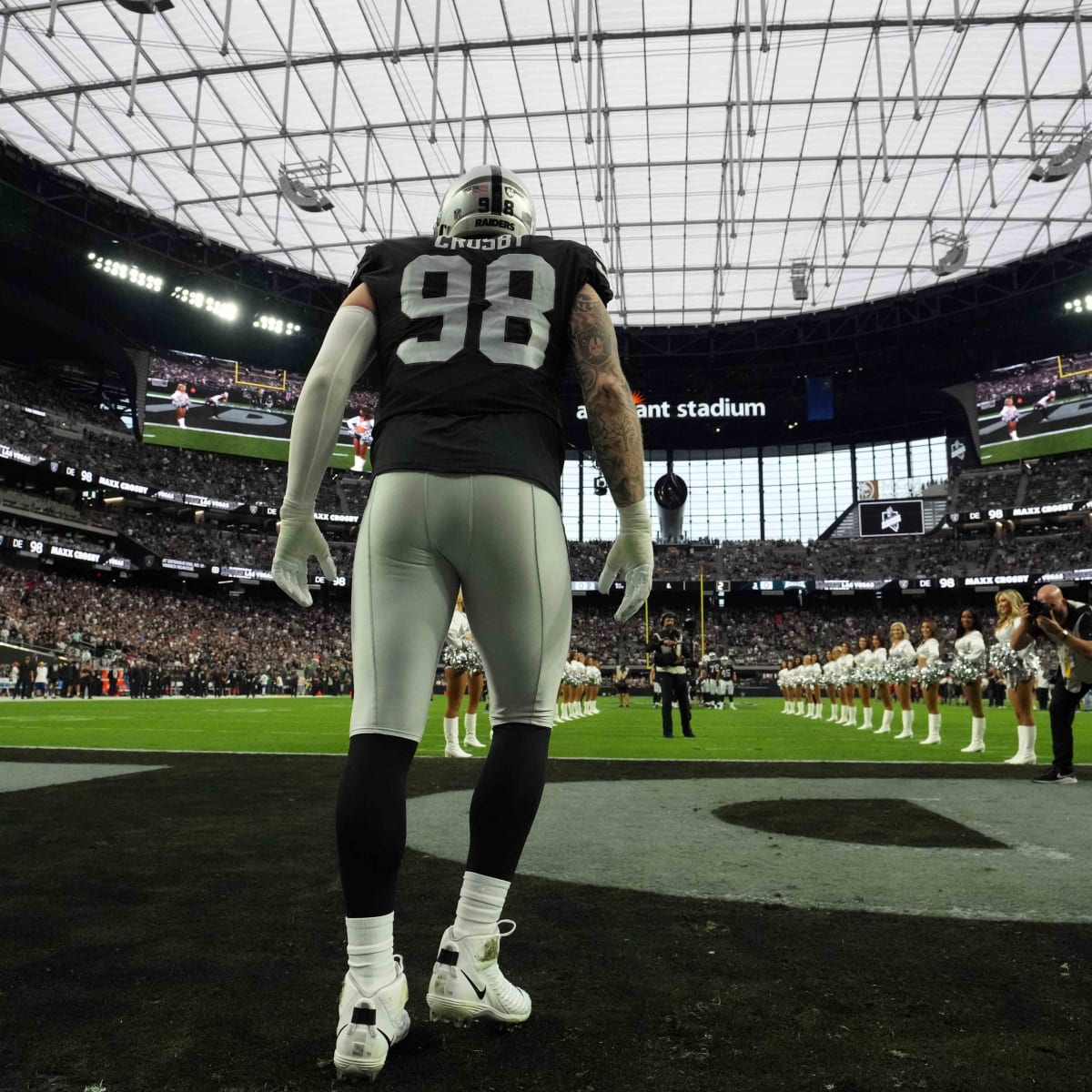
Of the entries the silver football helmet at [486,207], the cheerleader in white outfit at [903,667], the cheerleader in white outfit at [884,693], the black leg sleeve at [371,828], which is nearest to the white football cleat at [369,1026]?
the black leg sleeve at [371,828]

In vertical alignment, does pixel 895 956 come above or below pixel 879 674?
below

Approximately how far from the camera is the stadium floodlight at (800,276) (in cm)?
3250

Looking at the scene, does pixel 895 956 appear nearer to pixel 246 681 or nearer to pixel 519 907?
pixel 519 907

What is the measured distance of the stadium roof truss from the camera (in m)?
21.7

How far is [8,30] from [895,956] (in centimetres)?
2876

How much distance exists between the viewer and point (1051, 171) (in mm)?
24094

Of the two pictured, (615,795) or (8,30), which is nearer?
(615,795)

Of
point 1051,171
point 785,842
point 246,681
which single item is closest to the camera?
point 785,842

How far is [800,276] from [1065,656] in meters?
27.8

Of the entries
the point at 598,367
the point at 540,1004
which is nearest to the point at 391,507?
the point at 598,367

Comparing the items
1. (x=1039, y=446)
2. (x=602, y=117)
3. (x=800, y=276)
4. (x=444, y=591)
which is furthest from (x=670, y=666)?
(x=1039, y=446)

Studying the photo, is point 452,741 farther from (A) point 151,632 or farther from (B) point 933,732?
(A) point 151,632

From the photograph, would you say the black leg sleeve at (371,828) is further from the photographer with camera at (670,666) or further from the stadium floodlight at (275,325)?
the stadium floodlight at (275,325)

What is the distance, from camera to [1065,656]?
7.71 meters
